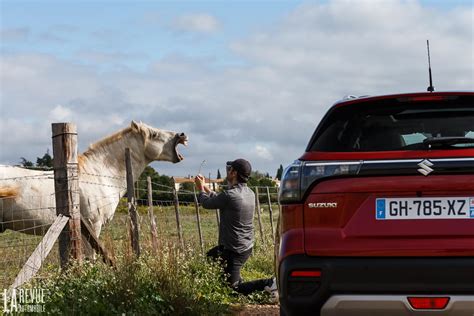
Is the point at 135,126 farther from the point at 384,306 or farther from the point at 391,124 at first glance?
the point at 384,306

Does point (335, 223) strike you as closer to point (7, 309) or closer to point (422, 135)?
point (422, 135)

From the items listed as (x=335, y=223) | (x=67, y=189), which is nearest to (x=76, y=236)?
(x=67, y=189)

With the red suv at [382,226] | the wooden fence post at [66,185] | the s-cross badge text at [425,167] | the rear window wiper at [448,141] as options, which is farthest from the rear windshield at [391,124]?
the wooden fence post at [66,185]

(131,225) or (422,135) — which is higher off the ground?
(422,135)

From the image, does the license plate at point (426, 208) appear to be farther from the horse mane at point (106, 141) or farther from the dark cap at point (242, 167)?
the horse mane at point (106, 141)

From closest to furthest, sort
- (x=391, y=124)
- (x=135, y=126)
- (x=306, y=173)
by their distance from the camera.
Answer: (x=306, y=173) → (x=391, y=124) → (x=135, y=126)

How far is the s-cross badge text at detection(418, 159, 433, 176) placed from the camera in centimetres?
450

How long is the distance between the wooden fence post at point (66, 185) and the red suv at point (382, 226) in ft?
12.9

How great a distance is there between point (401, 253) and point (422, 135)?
871mm

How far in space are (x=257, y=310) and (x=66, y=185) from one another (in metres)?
2.54

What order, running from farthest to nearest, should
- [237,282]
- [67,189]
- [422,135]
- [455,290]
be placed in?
[237,282] < [67,189] < [422,135] < [455,290]

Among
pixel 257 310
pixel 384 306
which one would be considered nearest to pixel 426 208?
pixel 384 306

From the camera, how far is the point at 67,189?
321 inches

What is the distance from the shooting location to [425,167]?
451 centimetres
